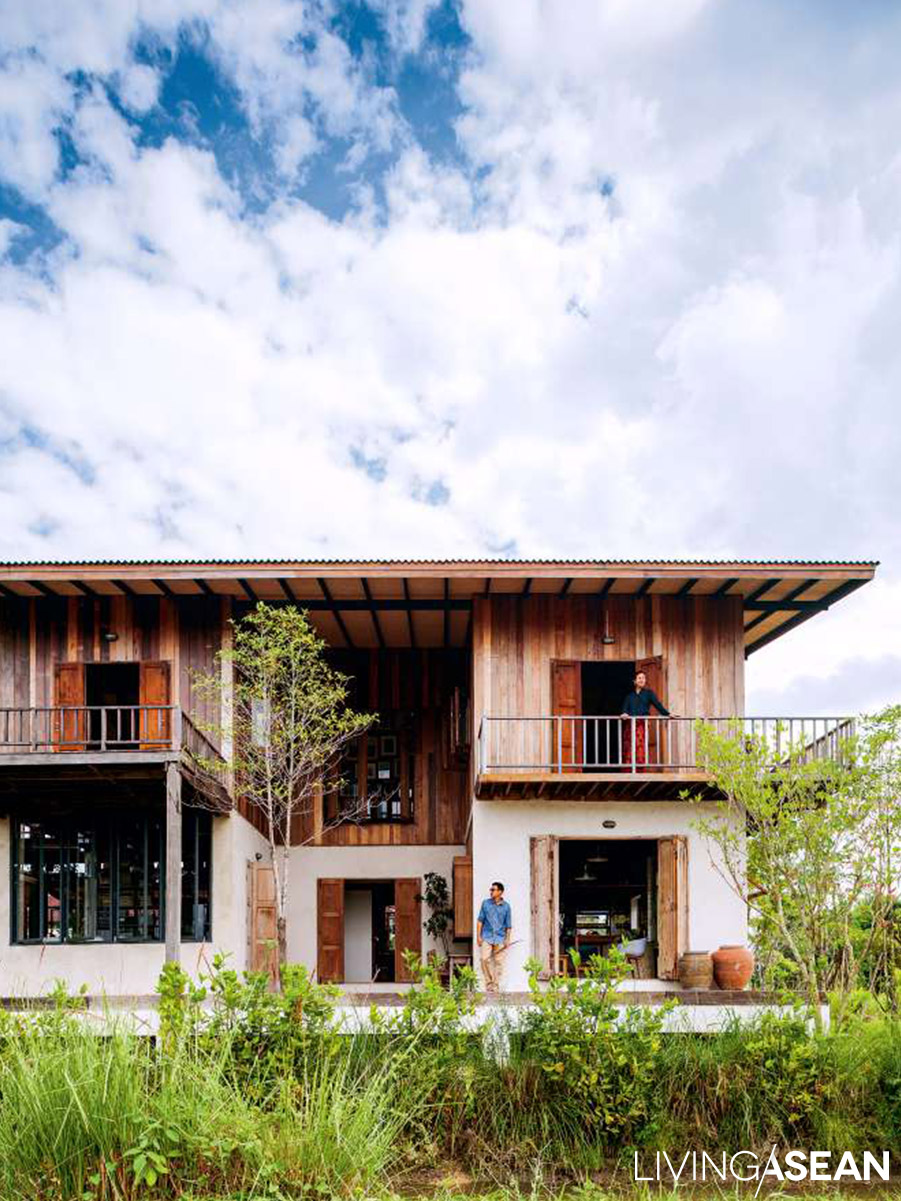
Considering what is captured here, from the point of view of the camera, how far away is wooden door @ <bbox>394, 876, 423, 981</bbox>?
21125 millimetres

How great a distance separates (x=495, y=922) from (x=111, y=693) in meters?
7.77

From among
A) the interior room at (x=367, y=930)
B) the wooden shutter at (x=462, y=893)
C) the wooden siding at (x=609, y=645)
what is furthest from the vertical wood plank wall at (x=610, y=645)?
the interior room at (x=367, y=930)

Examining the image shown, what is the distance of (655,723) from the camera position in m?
17.4

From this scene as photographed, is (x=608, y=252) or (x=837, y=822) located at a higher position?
(x=608, y=252)

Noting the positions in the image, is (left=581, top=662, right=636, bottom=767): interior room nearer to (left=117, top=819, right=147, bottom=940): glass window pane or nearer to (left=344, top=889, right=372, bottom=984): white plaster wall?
(left=344, top=889, right=372, bottom=984): white plaster wall

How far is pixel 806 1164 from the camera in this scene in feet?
30.0

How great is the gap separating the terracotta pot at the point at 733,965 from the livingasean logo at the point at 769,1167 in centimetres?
527

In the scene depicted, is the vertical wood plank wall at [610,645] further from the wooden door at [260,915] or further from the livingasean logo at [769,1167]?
the livingasean logo at [769,1167]

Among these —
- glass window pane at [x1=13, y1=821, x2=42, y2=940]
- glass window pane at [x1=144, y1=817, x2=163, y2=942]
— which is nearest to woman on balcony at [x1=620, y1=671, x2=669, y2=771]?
glass window pane at [x1=144, y1=817, x2=163, y2=942]

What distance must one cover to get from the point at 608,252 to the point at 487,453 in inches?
216

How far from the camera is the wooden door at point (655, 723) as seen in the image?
671 inches

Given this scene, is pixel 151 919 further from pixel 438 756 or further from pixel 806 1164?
pixel 806 1164

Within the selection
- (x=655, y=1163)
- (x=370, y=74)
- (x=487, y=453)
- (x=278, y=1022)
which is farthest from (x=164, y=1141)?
(x=487, y=453)

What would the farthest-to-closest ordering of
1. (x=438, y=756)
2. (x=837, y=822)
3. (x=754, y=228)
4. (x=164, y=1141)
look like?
(x=438, y=756)
(x=754, y=228)
(x=837, y=822)
(x=164, y=1141)
